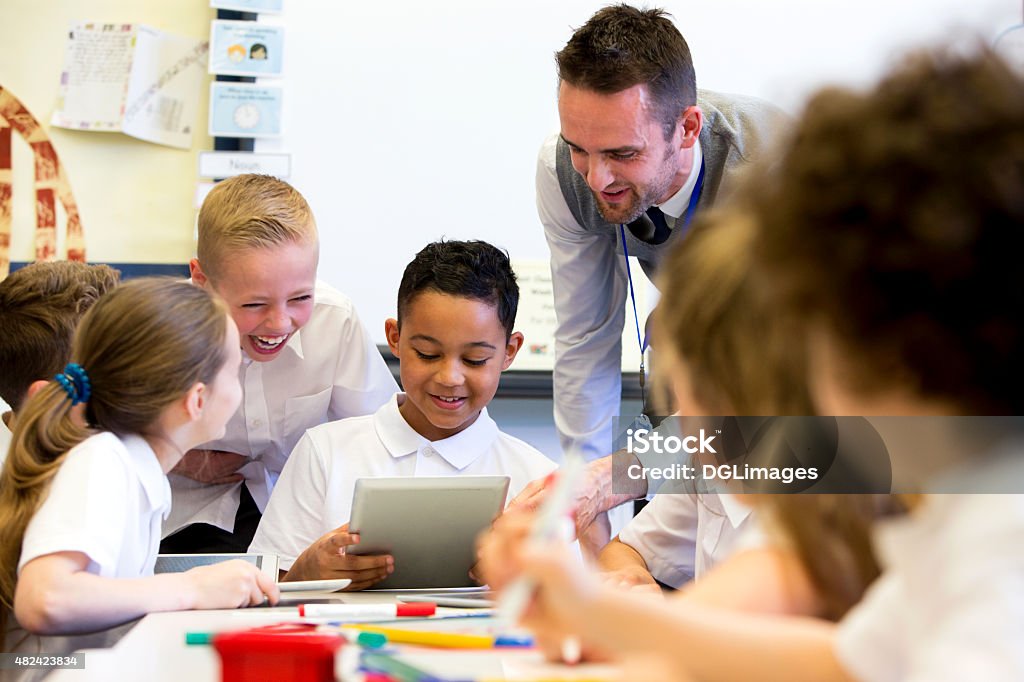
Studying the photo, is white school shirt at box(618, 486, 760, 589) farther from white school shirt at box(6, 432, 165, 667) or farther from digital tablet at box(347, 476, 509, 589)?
white school shirt at box(6, 432, 165, 667)

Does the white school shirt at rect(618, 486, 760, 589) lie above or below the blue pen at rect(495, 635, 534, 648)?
below

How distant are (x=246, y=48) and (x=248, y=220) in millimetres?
950

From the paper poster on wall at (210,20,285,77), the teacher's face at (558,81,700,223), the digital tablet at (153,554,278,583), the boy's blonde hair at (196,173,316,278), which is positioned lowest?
the digital tablet at (153,554,278,583)

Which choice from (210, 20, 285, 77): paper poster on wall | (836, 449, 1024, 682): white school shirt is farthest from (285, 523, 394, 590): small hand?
(210, 20, 285, 77): paper poster on wall

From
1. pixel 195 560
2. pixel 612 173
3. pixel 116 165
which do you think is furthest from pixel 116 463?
pixel 116 165

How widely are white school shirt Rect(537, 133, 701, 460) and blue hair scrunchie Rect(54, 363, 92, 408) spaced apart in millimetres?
1061

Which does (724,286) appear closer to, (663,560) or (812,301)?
(812,301)

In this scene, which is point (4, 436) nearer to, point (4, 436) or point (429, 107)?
point (4, 436)

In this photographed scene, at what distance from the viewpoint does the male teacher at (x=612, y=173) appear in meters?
1.75

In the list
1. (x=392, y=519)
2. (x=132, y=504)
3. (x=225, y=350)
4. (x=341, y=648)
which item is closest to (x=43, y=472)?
(x=132, y=504)

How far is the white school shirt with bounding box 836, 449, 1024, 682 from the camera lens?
412mm

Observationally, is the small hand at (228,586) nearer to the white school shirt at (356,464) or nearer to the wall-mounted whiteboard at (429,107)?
the white school shirt at (356,464)

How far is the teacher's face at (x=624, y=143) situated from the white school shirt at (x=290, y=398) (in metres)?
0.56

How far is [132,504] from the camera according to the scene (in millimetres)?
1194
